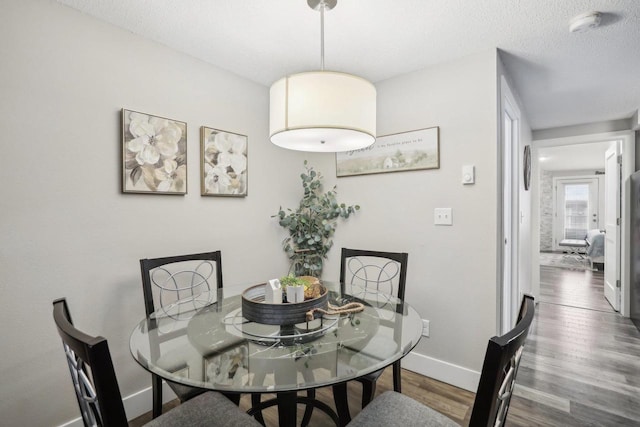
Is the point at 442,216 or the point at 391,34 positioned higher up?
the point at 391,34

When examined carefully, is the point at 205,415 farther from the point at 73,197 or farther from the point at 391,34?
the point at 391,34

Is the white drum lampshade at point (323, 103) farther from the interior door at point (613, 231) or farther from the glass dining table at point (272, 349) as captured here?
the interior door at point (613, 231)

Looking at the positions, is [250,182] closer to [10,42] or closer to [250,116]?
[250,116]

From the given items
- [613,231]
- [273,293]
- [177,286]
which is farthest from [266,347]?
[613,231]

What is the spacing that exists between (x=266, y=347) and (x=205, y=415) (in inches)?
13.2

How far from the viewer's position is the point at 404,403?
1.20 metres

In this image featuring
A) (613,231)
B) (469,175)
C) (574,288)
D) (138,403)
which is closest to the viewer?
(138,403)

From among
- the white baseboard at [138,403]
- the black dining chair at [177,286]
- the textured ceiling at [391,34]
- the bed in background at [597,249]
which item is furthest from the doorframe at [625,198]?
the white baseboard at [138,403]

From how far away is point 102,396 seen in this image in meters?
0.74

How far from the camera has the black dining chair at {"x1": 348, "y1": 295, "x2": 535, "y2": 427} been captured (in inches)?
29.1

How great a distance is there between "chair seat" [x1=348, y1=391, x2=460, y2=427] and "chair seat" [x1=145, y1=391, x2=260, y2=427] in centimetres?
38

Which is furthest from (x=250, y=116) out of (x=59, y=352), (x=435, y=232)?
(x=59, y=352)

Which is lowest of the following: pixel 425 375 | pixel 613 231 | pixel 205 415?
pixel 425 375

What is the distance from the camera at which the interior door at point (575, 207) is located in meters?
8.37
